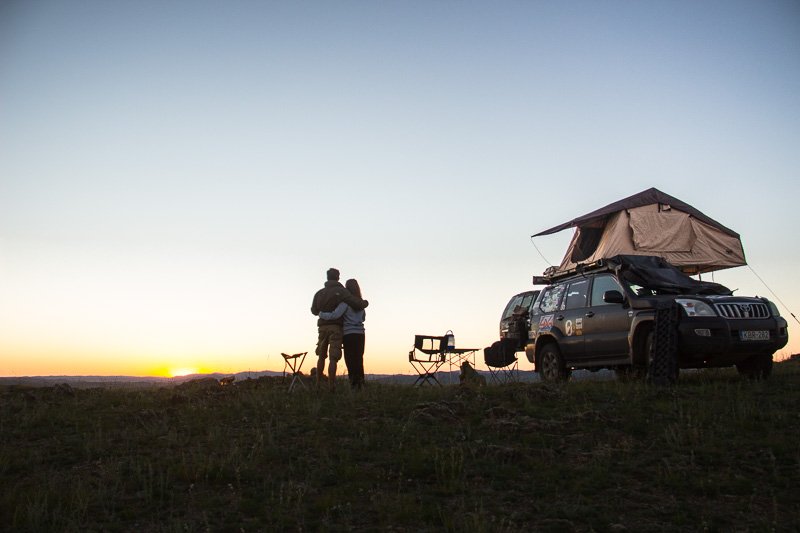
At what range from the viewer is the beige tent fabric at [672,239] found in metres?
19.7

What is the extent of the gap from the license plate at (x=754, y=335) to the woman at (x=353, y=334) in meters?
5.97

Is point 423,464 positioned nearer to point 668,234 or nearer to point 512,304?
point 512,304

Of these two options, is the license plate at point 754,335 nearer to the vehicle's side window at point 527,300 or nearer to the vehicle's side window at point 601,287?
the vehicle's side window at point 601,287

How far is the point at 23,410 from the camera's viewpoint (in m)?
10.6

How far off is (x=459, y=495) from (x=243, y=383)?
9.46 meters

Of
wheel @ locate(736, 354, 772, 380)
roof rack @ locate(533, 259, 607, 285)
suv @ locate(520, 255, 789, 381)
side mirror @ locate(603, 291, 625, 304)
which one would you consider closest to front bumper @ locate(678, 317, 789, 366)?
suv @ locate(520, 255, 789, 381)

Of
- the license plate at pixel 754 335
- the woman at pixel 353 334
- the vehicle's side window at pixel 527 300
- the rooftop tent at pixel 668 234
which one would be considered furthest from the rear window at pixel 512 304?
the license plate at pixel 754 335

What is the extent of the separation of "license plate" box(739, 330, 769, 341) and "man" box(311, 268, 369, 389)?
5883 millimetres

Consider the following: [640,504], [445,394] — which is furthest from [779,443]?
[445,394]

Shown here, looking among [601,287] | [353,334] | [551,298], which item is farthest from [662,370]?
[353,334]

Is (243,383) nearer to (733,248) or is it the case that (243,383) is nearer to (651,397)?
(651,397)

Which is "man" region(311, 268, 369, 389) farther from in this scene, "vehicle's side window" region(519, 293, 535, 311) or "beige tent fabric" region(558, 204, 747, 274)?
"beige tent fabric" region(558, 204, 747, 274)

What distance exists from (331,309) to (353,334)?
1.88 ft

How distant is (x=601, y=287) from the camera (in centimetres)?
1245
